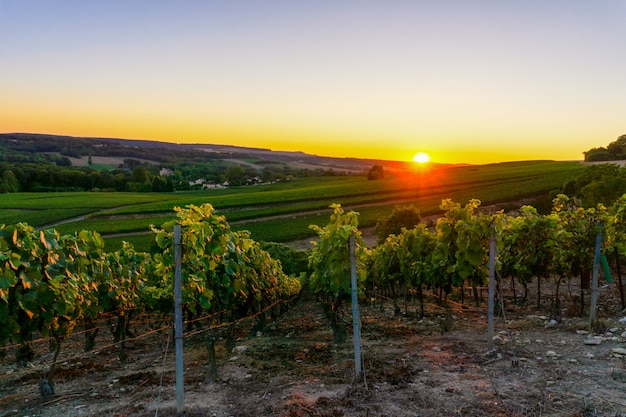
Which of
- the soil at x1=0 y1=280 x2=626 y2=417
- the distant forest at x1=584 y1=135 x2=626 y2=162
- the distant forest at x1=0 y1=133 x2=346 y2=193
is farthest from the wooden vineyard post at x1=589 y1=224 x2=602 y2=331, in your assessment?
the distant forest at x1=0 y1=133 x2=346 y2=193

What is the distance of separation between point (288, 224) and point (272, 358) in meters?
38.1

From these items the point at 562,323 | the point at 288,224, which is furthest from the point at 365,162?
the point at 562,323

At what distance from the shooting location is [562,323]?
31.4ft

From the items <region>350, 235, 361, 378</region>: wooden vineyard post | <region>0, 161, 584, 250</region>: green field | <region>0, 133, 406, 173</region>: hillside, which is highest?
<region>0, 133, 406, 173</region>: hillside

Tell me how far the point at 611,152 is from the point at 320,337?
97.4 metres

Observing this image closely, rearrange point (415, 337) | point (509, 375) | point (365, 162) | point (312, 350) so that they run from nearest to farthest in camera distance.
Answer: point (509, 375)
point (312, 350)
point (415, 337)
point (365, 162)

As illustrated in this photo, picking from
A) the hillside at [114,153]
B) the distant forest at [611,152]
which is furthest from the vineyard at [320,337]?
the hillside at [114,153]

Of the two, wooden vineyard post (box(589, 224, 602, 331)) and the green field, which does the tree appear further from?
wooden vineyard post (box(589, 224, 602, 331))

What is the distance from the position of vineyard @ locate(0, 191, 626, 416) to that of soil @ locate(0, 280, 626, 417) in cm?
3

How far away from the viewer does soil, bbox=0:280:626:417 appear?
5.50 m

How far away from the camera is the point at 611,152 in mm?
84375

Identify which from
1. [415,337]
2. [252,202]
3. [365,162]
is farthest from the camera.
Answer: [365,162]

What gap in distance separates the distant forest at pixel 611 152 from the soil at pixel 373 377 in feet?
295

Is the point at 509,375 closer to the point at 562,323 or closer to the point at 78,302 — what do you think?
the point at 562,323
